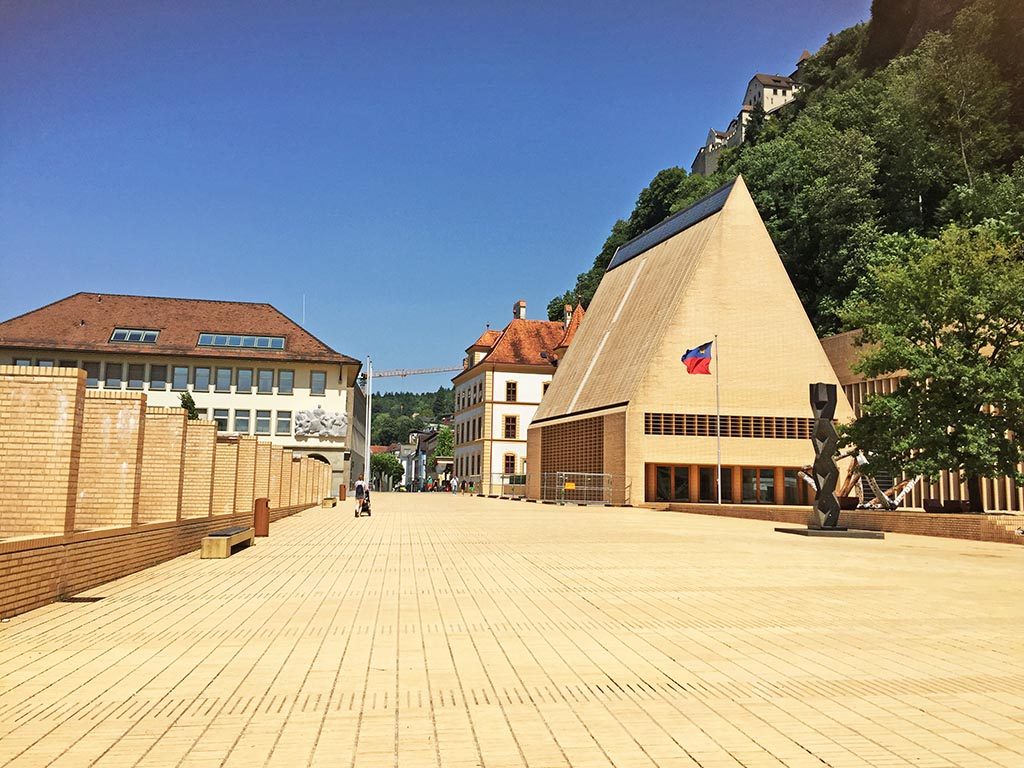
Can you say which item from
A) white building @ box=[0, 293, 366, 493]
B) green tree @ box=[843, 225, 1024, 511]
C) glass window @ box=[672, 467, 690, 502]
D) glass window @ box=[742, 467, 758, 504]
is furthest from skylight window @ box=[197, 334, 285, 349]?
green tree @ box=[843, 225, 1024, 511]

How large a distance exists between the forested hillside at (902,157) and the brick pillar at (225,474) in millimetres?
39122

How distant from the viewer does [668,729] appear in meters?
4.85

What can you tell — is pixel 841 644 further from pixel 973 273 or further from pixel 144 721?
pixel 973 273

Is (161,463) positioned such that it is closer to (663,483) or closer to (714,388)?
(663,483)

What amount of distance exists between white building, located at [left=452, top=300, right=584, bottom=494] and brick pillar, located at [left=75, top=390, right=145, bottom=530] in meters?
60.2

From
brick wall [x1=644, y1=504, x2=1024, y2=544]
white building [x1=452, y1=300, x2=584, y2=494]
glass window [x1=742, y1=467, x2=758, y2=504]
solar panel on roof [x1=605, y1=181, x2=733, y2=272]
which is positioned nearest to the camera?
brick wall [x1=644, y1=504, x2=1024, y2=544]

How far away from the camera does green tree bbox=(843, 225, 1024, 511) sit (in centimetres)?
2244

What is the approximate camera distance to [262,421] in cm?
6031

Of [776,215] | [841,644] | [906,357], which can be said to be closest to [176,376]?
[776,215]

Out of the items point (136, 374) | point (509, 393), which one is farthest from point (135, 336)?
point (509, 393)

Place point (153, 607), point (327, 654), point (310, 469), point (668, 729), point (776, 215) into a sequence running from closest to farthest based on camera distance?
point (668, 729) < point (327, 654) < point (153, 607) < point (310, 469) < point (776, 215)

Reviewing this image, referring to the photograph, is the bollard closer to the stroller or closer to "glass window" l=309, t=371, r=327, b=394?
the stroller

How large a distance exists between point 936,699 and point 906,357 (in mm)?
19836

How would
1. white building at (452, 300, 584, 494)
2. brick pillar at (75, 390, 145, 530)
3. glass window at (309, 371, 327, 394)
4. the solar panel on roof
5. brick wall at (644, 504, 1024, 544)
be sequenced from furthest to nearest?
1. white building at (452, 300, 584, 494)
2. glass window at (309, 371, 327, 394)
3. the solar panel on roof
4. brick wall at (644, 504, 1024, 544)
5. brick pillar at (75, 390, 145, 530)
